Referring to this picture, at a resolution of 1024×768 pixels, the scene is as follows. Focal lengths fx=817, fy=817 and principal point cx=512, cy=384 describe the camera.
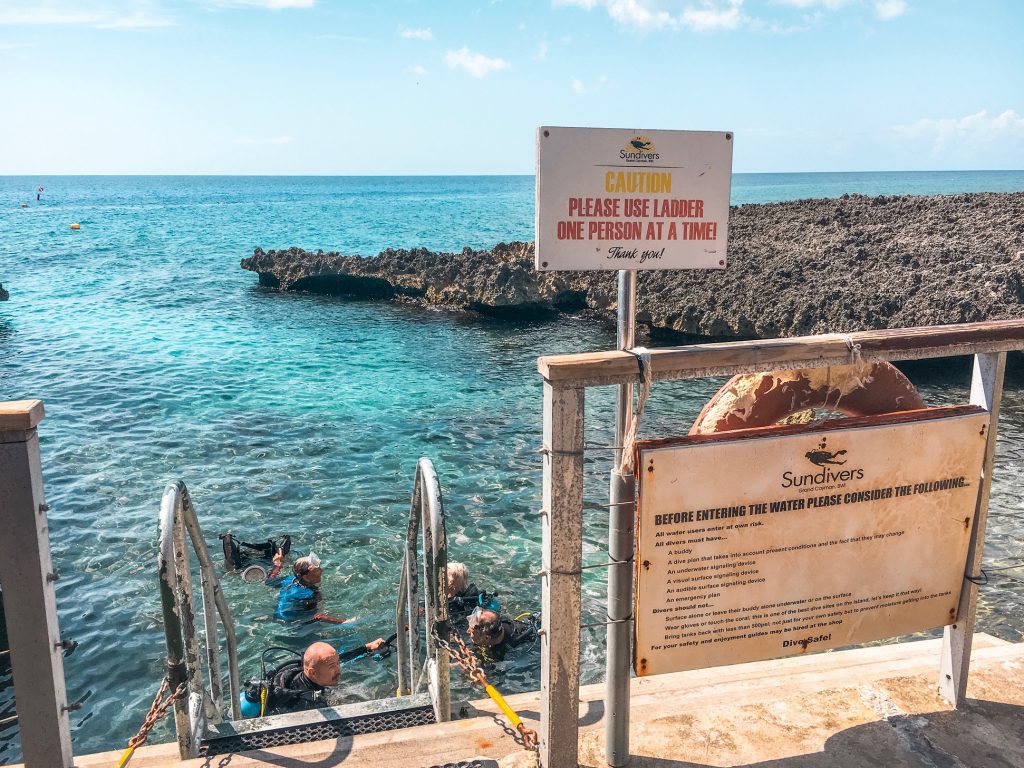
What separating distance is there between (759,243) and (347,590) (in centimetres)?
2290

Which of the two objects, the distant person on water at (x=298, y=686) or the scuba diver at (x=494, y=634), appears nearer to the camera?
the distant person on water at (x=298, y=686)

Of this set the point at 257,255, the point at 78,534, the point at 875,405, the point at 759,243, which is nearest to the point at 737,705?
the point at 875,405

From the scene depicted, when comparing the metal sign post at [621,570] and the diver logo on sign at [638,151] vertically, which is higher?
the diver logo on sign at [638,151]

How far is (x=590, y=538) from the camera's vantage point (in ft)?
41.3

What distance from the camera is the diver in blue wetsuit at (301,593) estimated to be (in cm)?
1052

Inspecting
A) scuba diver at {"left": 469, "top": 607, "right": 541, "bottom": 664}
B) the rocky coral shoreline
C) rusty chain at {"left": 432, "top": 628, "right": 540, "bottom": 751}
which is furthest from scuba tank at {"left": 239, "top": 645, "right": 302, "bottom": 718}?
the rocky coral shoreline

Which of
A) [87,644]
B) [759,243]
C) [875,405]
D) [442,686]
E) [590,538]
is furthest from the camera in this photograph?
[759,243]

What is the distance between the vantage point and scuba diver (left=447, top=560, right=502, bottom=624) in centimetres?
1003

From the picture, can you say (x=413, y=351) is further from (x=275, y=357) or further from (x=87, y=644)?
(x=87, y=644)

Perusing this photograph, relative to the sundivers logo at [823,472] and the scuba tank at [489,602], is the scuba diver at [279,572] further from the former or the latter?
the sundivers logo at [823,472]

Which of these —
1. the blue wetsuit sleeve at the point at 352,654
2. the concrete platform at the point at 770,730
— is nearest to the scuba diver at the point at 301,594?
the blue wetsuit sleeve at the point at 352,654

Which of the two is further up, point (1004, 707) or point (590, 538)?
point (1004, 707)

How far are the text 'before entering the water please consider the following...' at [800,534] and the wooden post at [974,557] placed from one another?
0.05 metres

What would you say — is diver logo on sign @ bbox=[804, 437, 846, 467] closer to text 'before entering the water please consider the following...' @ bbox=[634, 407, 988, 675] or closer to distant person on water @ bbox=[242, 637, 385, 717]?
text 'before entering the water please consider the following...' @ bbox=[634, 407, 988, 675]
